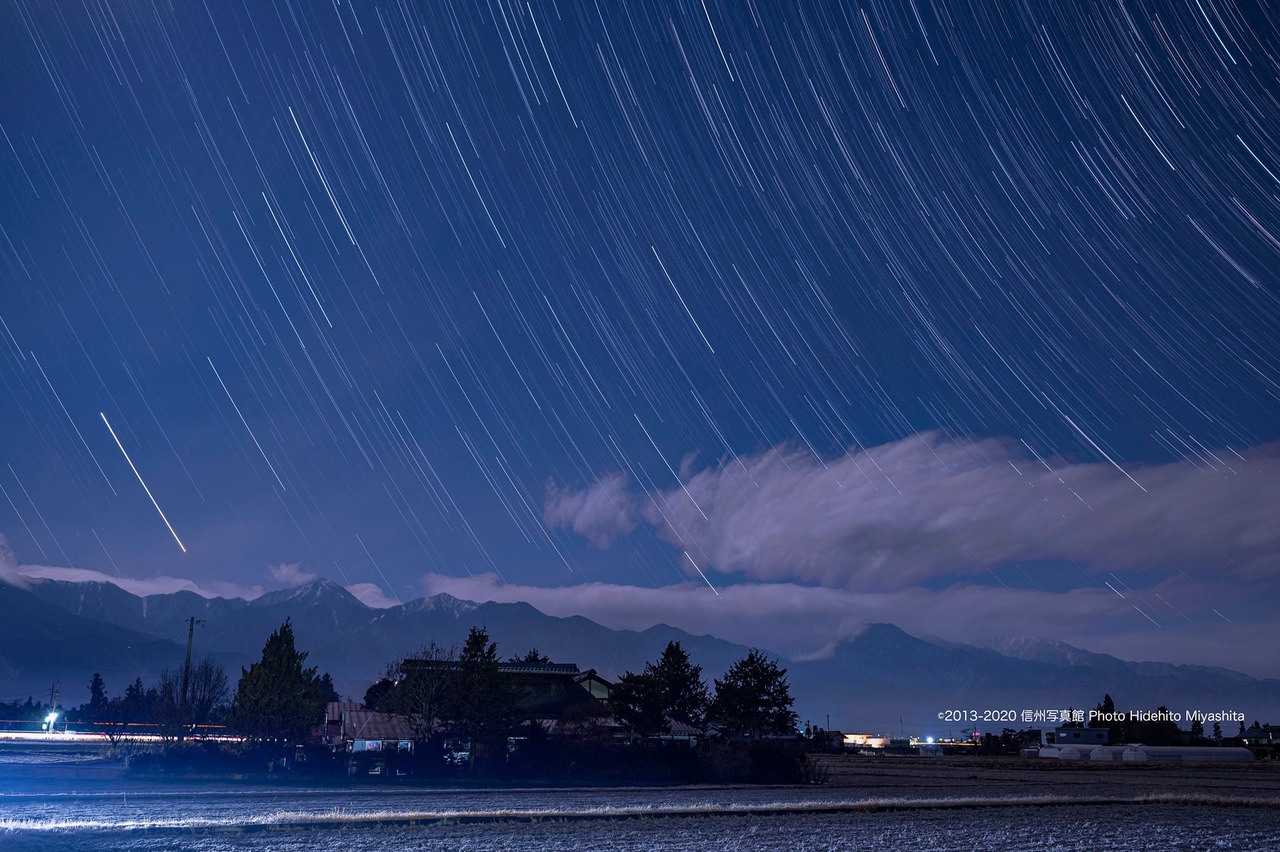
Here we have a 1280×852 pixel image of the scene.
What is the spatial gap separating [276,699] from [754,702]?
40.4 meters

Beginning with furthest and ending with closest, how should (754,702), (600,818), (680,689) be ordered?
(680,689) < (754,702) < (600,818)

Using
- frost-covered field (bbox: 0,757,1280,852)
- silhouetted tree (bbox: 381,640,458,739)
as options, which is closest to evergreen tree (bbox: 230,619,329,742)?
silhouetted tree (bbox: 381,640,458,739)

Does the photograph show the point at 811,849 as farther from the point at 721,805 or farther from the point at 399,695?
the point at 399,695

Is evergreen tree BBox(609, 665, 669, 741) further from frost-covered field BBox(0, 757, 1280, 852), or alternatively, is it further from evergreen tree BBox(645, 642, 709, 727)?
frost-covered field BBox(0, 757, 1280, 852)

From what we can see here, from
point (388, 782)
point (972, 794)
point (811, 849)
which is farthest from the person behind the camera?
point (388, 782)

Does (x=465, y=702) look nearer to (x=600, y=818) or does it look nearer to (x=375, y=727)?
(x=375, y=727)

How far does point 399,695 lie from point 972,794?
35.9 metres

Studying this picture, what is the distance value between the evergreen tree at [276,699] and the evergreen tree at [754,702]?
113ft

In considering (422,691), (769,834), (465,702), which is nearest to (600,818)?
(769,834)

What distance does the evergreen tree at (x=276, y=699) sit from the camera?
6400 cm

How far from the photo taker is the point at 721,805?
38625 mm

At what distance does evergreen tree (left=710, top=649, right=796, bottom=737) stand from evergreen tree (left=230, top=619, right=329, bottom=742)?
3444 cm

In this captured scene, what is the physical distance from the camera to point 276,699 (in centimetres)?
6494

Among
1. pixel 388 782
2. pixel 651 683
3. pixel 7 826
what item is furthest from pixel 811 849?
pixel 651 683
